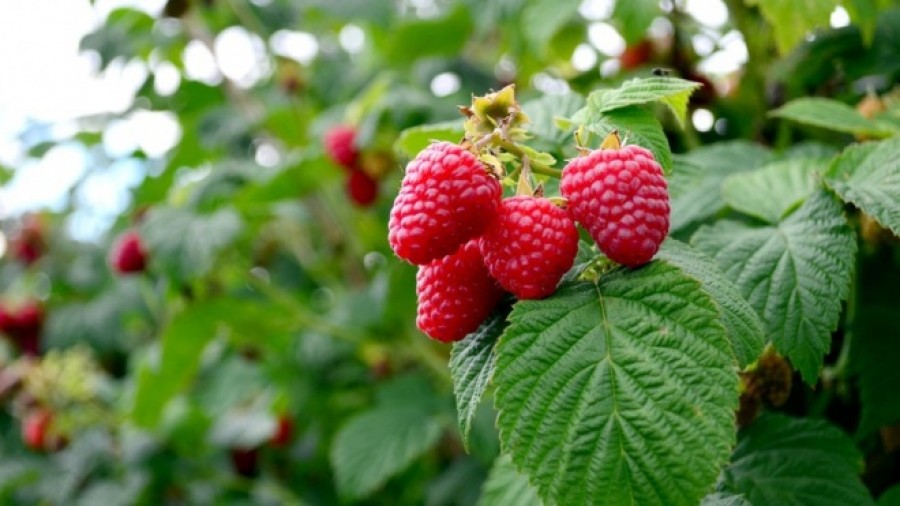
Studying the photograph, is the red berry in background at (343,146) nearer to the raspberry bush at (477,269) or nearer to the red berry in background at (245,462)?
the raspberry bush at (477,269)

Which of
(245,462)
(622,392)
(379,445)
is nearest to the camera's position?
(622,392)

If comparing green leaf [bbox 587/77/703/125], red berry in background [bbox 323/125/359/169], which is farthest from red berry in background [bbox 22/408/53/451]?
green leaf [bbox 587/77/703/125]

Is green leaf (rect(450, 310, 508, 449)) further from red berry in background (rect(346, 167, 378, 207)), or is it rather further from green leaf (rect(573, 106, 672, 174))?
red berry in background (rect(346, 167, 378, 207))

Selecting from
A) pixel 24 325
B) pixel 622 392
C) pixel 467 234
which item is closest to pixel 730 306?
pixel 622 392

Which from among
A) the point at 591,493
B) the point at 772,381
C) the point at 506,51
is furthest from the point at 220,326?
the point at 591,493

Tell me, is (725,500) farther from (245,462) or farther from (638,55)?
(245,462)
